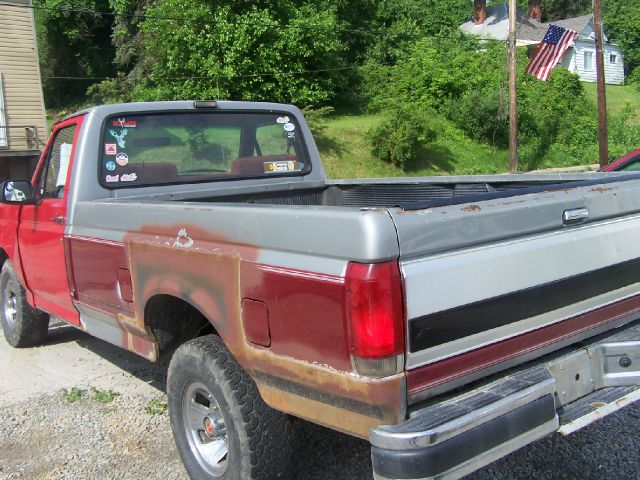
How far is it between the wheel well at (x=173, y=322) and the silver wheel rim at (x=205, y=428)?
0.37m

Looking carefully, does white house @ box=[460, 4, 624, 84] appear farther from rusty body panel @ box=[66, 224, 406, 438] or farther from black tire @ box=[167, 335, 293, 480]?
black tire @ box=[167, 335, 293, 480]

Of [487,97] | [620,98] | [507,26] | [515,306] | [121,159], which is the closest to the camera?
[515,306]

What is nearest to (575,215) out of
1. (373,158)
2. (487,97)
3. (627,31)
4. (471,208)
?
(471,208)

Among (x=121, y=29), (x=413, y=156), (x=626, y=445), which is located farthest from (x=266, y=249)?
(x=121, y=29)

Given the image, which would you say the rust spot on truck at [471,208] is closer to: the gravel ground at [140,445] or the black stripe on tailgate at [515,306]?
the black stripe on tailgate at [515,306]

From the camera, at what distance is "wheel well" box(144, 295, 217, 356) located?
11.0 ft

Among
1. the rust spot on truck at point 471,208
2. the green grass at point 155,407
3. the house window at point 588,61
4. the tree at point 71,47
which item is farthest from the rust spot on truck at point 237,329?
the house window at point 588,61

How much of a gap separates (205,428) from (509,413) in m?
1.50

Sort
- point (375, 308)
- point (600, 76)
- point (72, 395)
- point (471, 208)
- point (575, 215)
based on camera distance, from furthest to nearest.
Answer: point (600, 76), point (72, 395), point (575, 215), point (471, 208), point (375, 308)

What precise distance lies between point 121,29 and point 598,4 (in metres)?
26.0

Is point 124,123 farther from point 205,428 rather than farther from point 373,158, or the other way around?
point 373,158

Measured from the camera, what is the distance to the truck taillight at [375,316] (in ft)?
7.05

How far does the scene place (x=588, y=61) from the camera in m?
50.8

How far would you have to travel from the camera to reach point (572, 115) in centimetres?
3325
